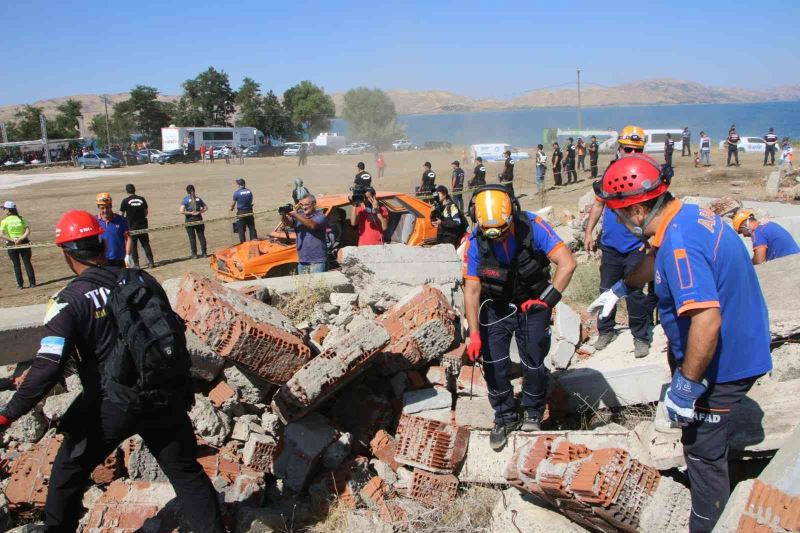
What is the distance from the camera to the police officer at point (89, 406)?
328cm

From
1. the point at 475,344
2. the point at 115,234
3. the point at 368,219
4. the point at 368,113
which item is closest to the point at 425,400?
the point at 475,344

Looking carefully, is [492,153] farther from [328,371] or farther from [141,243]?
[328,371]

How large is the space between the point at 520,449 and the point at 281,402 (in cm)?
163

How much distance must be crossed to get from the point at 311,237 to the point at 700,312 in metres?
6.26

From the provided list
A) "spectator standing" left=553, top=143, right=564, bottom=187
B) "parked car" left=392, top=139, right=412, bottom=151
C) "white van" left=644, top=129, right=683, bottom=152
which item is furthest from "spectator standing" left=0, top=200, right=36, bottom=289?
"parked car" left=392, top=139, right=412, bottom=151

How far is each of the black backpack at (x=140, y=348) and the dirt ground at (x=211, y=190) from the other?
872 centimetres

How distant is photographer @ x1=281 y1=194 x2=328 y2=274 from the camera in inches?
328

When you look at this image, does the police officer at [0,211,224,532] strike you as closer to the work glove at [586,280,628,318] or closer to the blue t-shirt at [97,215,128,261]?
the work glove at [586,280,628,318]

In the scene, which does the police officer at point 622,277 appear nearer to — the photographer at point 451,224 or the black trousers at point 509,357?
the black trousers at point 509,357

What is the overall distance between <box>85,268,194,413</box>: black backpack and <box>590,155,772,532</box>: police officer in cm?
235

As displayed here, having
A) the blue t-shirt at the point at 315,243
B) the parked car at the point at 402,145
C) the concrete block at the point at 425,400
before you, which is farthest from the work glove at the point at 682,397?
the parked car at the point at 402,145

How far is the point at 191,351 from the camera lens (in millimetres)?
4598

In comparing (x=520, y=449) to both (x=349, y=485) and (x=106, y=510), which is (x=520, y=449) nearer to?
(x=349, y=485)

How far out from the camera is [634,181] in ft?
9.45
